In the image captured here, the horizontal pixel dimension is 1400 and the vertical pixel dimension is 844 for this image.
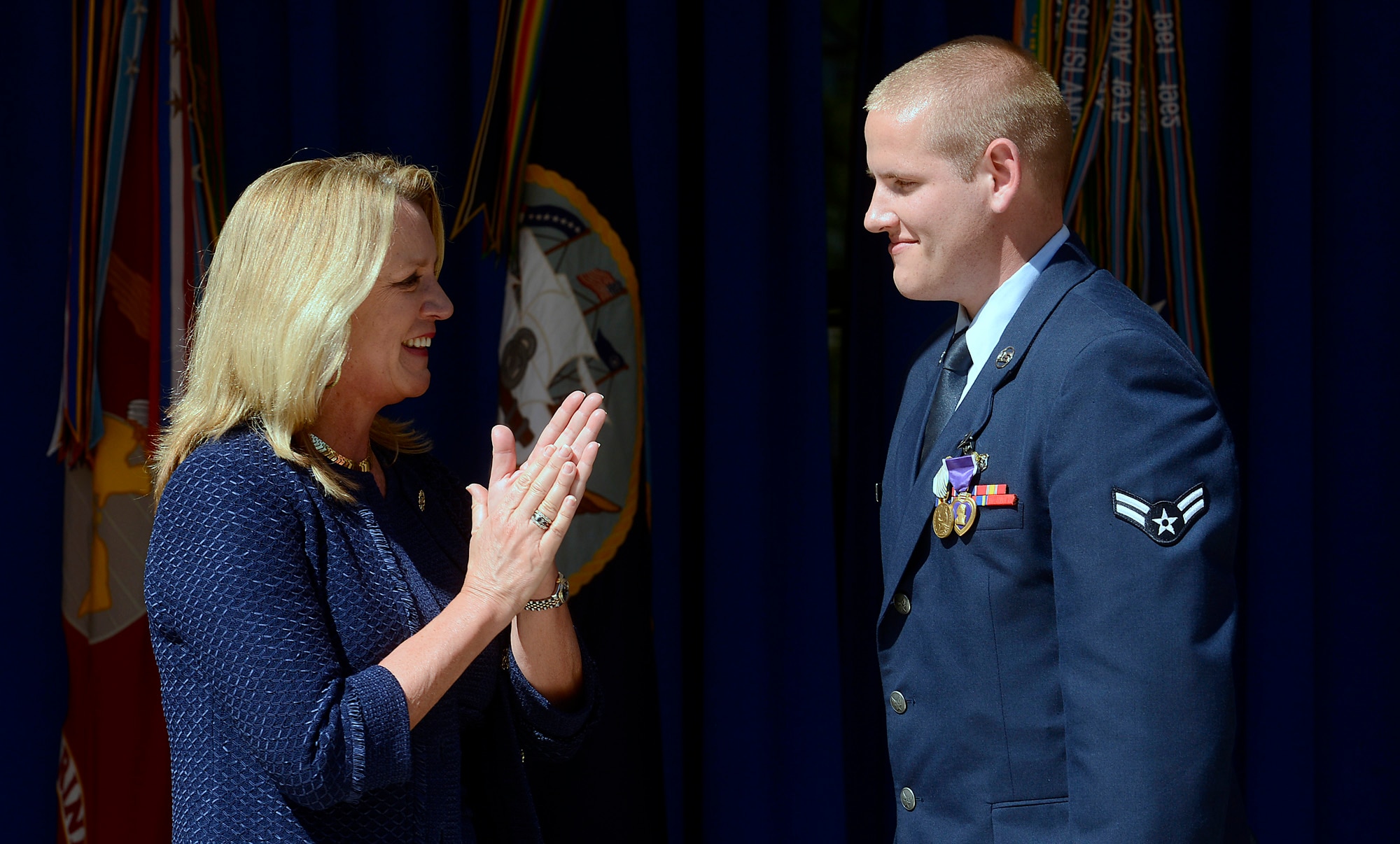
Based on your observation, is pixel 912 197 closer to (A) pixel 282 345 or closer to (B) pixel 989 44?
(B) pixel 989 44

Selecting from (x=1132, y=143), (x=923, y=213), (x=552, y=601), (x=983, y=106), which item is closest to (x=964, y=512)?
(x=923, y=213)

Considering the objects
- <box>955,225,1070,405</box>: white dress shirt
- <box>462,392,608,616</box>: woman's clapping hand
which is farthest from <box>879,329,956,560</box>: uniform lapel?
<box>462,392,608,616</box>: woman's clapping hand

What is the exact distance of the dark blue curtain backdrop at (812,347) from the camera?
2516mm

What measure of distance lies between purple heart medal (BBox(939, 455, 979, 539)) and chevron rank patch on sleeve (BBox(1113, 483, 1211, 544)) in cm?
19

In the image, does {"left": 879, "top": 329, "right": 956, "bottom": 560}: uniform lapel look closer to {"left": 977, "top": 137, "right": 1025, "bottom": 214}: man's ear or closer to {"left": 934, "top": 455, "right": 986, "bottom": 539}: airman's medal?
{"left": 934, "top": 455, "right": 986, "bottom": 539}: airman's medal

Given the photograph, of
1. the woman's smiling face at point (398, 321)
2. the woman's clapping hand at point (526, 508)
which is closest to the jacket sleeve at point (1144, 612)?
the woman's clapping hand at point (526, 508)

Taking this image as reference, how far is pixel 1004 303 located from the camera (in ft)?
5.07

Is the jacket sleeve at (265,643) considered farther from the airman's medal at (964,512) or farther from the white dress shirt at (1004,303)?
the white dress shirt at (1004,303)

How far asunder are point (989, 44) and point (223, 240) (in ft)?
3.42

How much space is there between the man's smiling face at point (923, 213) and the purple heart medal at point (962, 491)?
9.5 inches

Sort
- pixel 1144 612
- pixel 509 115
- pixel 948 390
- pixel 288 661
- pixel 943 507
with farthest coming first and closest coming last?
pixel 509 115 < pixel 948 390 < pixel 943 507 < pixel 288 661 < pixel 1144 612

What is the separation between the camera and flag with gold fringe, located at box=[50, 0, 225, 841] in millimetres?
2279

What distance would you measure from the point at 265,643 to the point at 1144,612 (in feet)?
3.17

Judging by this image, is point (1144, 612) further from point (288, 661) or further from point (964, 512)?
point (288, 661)
